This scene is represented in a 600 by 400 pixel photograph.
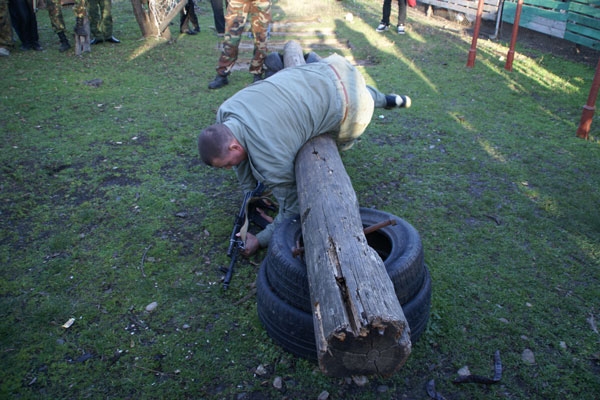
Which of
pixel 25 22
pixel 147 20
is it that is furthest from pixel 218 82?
pixel 25 22

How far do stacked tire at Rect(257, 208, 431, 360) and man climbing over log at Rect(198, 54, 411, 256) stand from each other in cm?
60

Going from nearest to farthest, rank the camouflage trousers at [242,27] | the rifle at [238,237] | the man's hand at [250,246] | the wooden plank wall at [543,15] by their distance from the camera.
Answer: the rifle at [238,237], the man's hand at [250,246], the camouflage trousers at [242,27], the wooden plank wall at [543,15]

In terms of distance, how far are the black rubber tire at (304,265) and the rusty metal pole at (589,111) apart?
3577 mm

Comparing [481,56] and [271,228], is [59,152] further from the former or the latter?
[481,56]

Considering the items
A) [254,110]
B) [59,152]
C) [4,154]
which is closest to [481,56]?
[254,110]

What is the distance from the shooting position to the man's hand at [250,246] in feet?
11.4

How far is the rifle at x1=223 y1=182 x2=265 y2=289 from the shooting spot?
3.32 metres

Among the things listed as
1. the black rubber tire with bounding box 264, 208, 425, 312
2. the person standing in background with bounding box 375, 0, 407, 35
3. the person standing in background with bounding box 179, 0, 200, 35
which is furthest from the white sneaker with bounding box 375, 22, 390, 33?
the black rubber tire with bounding box 264, 208, 425, 312

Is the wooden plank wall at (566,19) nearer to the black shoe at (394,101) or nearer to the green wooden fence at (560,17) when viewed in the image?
the green wooden fence at (560,17)

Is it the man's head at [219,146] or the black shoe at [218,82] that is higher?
the man's head at [219,146]

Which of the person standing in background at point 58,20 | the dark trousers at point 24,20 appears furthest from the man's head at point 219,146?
the dark trousers at point 24,20

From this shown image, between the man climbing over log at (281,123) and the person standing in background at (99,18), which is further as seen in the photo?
the person standing in background at (99,18)

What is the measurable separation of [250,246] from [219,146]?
2.75 feet

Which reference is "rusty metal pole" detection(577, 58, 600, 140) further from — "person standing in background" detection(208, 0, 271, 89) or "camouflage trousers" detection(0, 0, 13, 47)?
"camouflage trousers" detection(0, 0, 13, 47)
